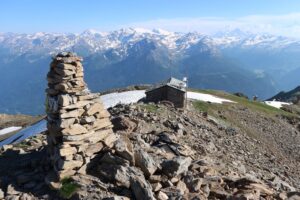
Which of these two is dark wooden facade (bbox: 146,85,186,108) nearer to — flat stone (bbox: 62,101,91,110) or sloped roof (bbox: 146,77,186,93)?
sloped roof (bbox: 146,77,186,93)

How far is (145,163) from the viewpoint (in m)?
24.1

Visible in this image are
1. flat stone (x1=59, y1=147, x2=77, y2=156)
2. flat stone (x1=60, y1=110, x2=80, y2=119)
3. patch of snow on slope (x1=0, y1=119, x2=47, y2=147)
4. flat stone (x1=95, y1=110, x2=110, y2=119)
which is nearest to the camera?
flat stone (x1=59, y1=147, x2=77, y2=156)

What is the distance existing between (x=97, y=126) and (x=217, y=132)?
24.4 meters

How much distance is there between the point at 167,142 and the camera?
101ft

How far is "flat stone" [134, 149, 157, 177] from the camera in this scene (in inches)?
938

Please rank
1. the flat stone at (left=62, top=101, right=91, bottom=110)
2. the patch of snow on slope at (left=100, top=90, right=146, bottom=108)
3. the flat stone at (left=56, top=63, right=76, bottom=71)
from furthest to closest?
the patch of snow on slope at (left=100, top=90, right=146, bottom=108) < the flat stone at (left=56, top=63, right=76, bottom=71) < the flat stone at (left=62, top=101, right=91, bottom=110)

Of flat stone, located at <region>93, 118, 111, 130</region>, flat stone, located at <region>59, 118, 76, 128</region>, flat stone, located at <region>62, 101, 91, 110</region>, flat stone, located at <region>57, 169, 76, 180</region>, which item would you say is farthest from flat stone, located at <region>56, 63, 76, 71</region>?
flat stone, located at <region>57, 169, 76, 180</region>

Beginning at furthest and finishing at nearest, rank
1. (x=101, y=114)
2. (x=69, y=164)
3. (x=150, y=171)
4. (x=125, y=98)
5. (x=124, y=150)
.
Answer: (x=125, y=98) → (x=101, y=114) → (x=124, y=150) → (x=150, y=171) → (x=69, y=164)

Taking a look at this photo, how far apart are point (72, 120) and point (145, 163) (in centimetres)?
445

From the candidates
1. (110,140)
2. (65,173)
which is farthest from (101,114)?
(65,173)

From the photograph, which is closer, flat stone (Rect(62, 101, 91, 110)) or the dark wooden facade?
flat stone (Rect(62, 101, 91, 110))

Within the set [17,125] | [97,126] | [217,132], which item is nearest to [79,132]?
[97,126]

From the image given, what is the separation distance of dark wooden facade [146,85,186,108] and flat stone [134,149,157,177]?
34280 mm

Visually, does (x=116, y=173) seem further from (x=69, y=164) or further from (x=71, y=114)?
(x=71, y=114)
